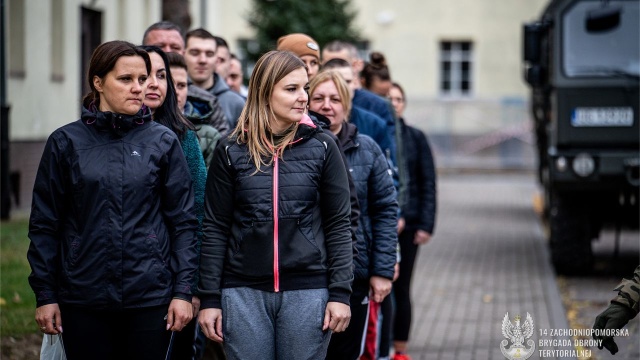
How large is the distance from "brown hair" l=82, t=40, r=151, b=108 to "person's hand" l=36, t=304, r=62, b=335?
815 millimetres

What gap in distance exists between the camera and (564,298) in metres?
11.0

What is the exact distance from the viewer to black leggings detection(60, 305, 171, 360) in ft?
14.8

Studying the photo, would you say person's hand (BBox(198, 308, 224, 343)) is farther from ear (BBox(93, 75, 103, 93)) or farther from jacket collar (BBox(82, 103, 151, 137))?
ear (BBox(93, 75, 103, 93))

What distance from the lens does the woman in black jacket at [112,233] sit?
446 centimetres

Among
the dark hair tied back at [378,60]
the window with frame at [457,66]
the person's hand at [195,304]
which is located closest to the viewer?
the person's hand at [195,304]

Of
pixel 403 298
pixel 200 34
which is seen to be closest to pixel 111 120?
pixel 200 34

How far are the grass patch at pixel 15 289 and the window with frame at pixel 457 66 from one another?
28.2m

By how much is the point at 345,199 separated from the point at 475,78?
35.0 metres

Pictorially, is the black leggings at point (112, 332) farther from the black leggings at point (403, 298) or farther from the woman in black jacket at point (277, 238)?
the black leggings at point (403, 298)

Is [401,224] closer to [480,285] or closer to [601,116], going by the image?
[480,285]

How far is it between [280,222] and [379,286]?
1097mm

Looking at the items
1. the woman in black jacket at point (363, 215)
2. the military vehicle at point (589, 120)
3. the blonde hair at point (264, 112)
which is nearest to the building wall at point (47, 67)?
the military vehicle at point (589, 120)

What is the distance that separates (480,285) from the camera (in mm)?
12125

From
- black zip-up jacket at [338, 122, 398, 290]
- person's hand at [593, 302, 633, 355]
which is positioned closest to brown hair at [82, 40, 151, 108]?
black zip-up jacket at [338, 122, 398, 290]
